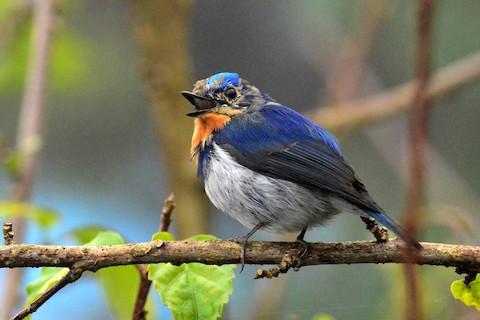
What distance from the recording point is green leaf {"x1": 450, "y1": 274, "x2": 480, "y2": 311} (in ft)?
6.17

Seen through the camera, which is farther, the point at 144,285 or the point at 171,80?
the point at 171,80

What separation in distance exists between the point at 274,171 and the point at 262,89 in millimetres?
3763

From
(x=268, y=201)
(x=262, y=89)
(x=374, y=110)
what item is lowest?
(x=268, y=201)

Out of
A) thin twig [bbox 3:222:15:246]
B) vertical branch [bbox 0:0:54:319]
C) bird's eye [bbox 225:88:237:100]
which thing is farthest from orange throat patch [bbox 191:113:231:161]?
thin twig [bbox 3:222:15:246]

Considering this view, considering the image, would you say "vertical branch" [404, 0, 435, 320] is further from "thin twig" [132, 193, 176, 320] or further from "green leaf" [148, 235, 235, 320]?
"thin twig" [132, 193, 176, 320]

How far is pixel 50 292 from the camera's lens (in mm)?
1771

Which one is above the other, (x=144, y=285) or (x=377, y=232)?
(x=377, y=232)

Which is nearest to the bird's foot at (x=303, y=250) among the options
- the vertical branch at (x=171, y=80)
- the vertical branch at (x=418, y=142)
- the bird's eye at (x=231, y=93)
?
the bird's eye at (x=231, y=93)

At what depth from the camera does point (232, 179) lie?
292 cm

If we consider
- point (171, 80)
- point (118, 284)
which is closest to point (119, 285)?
point (118, 284)

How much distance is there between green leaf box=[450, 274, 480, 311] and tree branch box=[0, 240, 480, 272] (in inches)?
5.4

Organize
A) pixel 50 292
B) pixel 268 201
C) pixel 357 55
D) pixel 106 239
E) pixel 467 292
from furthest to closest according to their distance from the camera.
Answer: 1. pixel 357 55
2. pixel 268 201
3. pixel 106 239
4. pixel 467 292
5. pixel 50 292

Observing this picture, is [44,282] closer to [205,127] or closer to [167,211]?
[167,211]

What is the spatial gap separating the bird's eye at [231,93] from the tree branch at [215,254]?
3.86 feet
